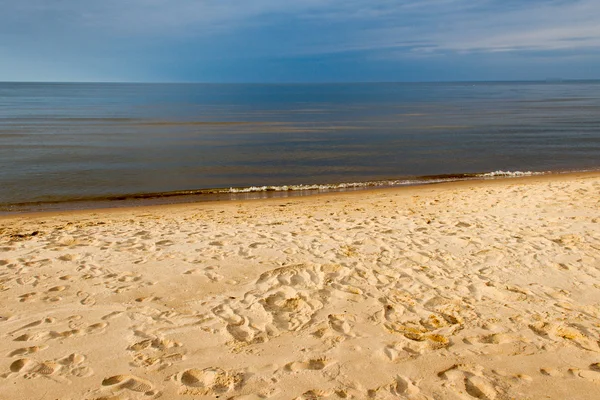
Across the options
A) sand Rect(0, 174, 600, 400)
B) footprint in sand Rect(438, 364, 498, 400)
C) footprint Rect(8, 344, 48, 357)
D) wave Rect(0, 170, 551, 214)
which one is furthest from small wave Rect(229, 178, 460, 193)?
footprint in sand Rect(438, 364, 498, 400)

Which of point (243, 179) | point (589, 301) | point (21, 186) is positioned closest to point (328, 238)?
point (589, 301)

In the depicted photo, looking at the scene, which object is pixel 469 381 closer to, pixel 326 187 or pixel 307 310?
pixel 307 310

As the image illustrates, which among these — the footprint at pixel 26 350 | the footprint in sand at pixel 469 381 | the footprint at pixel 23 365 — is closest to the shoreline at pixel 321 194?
the footprint at pixel 26 350

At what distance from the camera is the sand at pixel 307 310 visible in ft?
13.2

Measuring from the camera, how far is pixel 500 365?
4.27 meters

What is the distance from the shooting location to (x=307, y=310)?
5355mm

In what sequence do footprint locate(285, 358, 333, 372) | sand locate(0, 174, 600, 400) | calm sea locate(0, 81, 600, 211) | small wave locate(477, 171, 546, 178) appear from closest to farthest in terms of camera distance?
1. sand locate(0, 174, 600, 400)
2. footprint locate(285, 358, 333, 372)
3. calm sea locate(0, 81, 600, 211)
4. small wave locate(477, 171, 546, 178)

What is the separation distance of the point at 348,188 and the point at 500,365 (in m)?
11.6

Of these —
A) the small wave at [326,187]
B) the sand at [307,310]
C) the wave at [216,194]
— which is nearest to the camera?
the sand at [307,310]

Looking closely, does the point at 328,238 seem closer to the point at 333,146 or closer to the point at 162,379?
the point at 162,379

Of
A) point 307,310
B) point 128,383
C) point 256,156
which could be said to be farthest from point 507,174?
point 128,383

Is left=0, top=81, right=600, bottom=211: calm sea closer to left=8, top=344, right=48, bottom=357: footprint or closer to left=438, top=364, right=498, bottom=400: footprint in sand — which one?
left=8, top=344, right=48, bottom=357: footprint

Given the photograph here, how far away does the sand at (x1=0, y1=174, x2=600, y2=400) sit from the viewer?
402 cm

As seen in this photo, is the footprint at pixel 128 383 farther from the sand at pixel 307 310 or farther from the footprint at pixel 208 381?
the footprint at pixel 208 381
